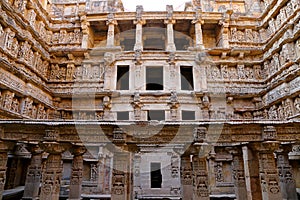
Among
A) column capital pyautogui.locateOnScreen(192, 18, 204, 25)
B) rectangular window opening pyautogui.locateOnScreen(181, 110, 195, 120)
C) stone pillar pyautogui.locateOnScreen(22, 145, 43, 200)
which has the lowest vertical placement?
stone pillar pyautogui.locateOnScreen(22, 145, 43, 200)

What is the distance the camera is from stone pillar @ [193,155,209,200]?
7461 millimetres

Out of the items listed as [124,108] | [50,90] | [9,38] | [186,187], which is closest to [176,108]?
[124,108]

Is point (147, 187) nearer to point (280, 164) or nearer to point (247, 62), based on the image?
point (280, 164)

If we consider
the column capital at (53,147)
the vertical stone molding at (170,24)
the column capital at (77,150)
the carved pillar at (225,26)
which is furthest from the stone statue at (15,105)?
the carved pillar at (225,26)

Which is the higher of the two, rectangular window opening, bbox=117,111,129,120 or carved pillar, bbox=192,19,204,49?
carved pillar, bbox=192,19,204,49

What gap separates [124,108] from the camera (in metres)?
14.7

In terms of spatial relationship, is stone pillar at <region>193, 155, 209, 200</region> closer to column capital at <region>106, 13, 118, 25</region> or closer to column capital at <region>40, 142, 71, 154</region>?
column capital at <region>40, 142, 71, 154</region>

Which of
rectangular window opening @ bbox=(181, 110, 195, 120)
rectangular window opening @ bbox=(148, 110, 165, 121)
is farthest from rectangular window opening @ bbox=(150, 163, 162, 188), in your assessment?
rectangular window opening @ bbox=(181, 110, 195, 120)

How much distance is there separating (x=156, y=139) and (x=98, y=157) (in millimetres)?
7170

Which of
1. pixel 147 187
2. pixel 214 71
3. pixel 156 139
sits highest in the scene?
pixel 214 71

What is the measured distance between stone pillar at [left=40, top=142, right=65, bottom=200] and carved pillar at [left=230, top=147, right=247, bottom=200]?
6.43 metres

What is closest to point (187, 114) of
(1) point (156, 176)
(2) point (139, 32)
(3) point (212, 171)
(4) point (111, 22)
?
(3) point (212, 171)

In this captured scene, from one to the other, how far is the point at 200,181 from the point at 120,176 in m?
2.54

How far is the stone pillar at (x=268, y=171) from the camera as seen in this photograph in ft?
23.9
